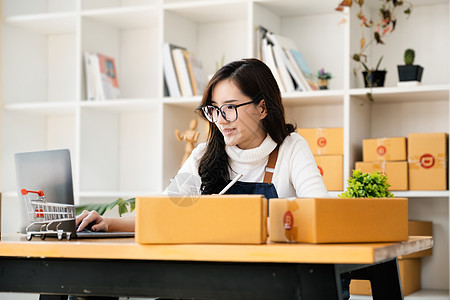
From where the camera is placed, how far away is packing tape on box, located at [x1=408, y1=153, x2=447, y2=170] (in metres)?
2.97

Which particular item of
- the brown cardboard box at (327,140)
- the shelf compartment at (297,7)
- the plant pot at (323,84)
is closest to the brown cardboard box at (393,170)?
the brown cardboard box at (327,140)

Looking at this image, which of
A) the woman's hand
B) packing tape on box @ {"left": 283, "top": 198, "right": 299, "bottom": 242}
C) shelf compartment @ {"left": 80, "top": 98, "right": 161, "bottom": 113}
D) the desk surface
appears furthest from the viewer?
shelf compartment @ {"left": 80, "top": 98, "right": 161, "bottom": 113}

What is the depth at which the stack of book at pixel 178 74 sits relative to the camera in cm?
337

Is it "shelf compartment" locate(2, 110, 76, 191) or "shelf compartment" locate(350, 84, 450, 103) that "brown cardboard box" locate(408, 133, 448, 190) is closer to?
"shelf compartment" locate(350, 84, 450, 103)

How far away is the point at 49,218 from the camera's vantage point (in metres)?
1.50

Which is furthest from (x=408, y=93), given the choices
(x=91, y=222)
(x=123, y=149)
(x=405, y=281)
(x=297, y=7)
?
(x=91, y=222)

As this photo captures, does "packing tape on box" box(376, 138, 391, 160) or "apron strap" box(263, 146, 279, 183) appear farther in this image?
"packing tape on box" box(376, 138, 391, 160)

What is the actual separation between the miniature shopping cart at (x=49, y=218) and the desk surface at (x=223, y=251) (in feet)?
0.49

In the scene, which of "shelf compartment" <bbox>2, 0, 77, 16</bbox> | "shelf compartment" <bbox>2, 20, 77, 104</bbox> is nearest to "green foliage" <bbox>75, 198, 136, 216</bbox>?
"shelf compartment" <bbox>2, 20, 77, 104</bbox>

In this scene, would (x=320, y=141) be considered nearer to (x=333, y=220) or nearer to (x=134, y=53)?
(x=134, y=53)

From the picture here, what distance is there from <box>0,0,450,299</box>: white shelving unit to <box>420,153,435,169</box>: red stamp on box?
0.42 feet

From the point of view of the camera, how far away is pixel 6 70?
12.3 ft

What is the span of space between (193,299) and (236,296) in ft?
0.29

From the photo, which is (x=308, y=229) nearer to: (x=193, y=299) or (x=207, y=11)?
(x=193, y=299)
